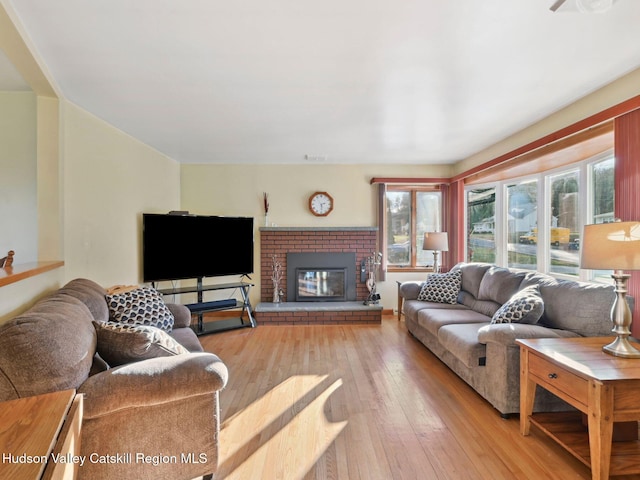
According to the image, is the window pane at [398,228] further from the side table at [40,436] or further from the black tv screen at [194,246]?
the side table at [40,436]

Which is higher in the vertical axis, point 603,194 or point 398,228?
point 603,194

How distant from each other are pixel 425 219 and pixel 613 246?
139 inches

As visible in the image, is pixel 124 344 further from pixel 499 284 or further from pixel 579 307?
pixel 499 284

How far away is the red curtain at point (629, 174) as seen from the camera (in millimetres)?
2201

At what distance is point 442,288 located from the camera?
13.0 ft

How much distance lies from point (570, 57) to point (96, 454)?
340cm

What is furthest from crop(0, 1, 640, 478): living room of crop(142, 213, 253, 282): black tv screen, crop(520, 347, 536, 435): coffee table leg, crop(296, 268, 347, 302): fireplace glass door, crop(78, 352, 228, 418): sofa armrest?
crop(520, 347, 536, 435): coffee table leg

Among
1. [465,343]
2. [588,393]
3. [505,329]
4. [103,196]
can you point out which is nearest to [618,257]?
A: [588,393]

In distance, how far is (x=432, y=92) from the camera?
2.57 m

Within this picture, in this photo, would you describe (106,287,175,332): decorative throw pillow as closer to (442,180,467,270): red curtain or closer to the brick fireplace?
the brick fireplace

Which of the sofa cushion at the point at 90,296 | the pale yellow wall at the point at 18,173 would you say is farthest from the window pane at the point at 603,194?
the pale yellow wall at the point at 18,173

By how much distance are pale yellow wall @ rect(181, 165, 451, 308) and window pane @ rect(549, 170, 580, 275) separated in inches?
72.0

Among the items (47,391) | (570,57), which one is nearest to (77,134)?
(47,391)

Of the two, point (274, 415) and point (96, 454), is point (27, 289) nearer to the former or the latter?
point (96, 454)
